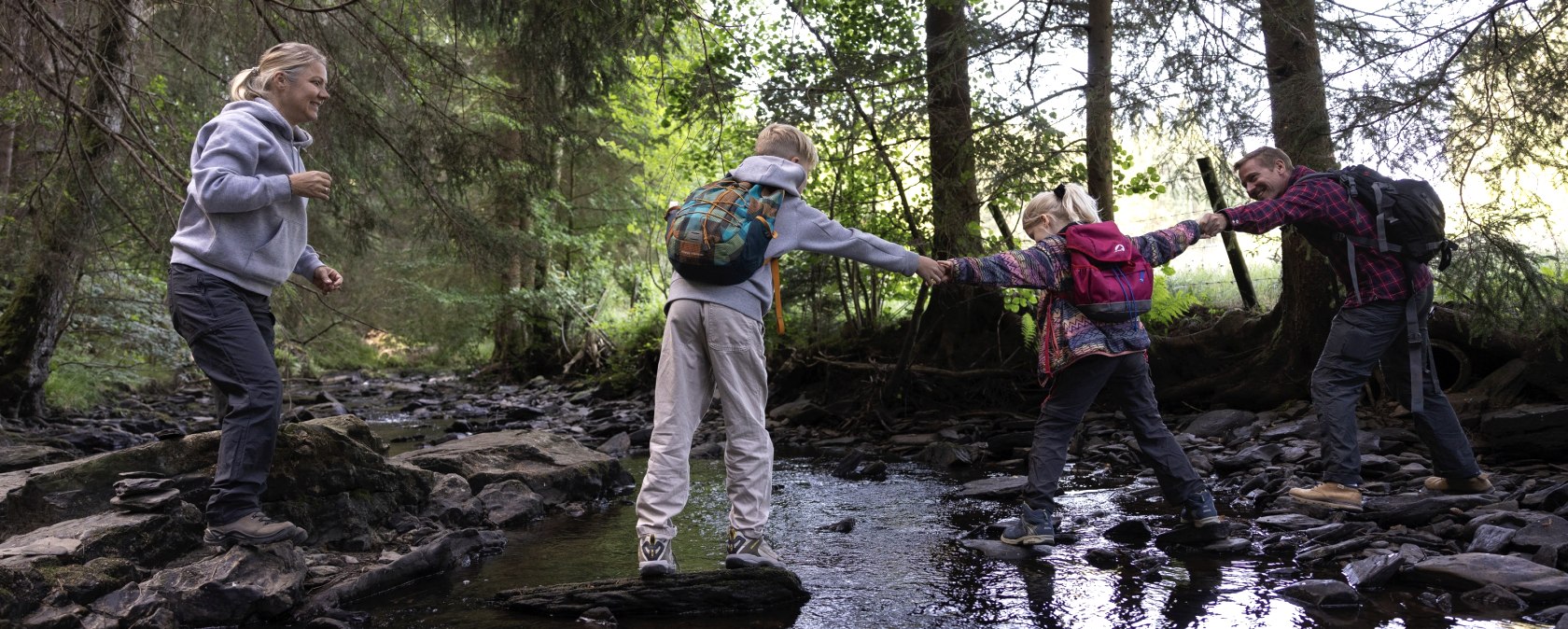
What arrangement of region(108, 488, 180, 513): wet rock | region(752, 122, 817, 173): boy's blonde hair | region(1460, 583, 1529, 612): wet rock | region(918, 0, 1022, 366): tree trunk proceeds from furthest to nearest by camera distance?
region(918, 0, 1022, 366): tree trunk < region(108, 488, 180, 513): wet rock < region(752, 122, 817, 173): boy's blonde hair < region(1460, 583, 1529, 612): wet rock

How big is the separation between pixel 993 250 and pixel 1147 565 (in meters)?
5.83

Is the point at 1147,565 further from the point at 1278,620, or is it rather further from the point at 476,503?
the point at 476,503

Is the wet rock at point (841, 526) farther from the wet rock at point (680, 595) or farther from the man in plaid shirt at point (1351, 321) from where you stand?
the man in plaid shirt at point (1351, 321)

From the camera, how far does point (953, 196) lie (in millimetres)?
10430

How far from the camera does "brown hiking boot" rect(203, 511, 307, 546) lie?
436 centimetres

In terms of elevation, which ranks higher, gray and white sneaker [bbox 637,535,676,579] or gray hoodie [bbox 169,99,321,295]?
gray hoodie [bbox 169,99,321,295]

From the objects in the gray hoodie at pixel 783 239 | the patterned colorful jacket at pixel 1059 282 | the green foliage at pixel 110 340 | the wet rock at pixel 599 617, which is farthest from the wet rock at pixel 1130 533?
the green foliage at pixel 110 340

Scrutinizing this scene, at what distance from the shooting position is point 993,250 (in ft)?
34.2

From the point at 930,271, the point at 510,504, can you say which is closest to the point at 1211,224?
the point at 930,271

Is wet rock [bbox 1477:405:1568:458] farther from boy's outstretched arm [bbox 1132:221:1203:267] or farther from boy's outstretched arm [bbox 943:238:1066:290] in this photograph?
boy's outstretched arm [bbox 943:238:1066:290]

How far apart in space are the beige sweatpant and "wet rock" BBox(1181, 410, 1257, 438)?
5.69 m

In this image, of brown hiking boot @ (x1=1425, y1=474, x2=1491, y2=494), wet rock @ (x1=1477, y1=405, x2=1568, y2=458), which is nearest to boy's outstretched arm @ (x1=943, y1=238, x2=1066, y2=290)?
brown hiking boot @ (x1=1425, y1=474, x2=1491, y2=494)

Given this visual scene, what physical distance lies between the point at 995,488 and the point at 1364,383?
233 cm

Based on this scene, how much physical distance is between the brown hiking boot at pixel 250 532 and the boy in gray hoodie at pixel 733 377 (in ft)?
4.83
